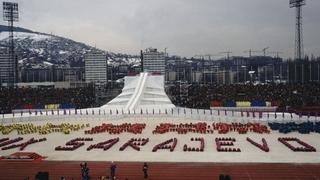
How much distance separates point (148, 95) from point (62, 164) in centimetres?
4642

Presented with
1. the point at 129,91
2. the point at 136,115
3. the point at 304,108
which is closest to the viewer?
the point at 136,115

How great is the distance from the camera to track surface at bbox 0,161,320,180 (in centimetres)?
2944

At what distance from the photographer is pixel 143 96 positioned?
259 feet

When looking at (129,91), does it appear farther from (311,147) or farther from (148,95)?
(311,147)

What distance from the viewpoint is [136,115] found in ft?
220

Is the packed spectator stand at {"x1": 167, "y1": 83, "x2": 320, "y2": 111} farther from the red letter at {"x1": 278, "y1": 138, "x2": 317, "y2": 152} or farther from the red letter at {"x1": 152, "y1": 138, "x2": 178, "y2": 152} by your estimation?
the red letter at {"x1": 152, "y1": 138, "x2": 178, "y2": 152}

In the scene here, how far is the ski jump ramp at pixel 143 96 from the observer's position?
243 feet

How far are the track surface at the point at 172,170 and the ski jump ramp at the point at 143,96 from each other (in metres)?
38.3

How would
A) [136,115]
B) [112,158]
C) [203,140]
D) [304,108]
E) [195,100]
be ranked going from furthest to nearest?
[195,100] < [304,108] < [136,115] < [203,140] < [112,158]

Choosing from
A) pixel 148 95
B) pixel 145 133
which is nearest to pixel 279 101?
pixel 148 95

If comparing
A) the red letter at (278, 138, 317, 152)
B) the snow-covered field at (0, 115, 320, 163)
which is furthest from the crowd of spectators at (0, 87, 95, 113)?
the red letter at (278, 138, 317, 152)

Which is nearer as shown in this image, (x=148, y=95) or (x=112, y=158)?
(x=112, y=158)

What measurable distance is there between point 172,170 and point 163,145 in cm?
1093

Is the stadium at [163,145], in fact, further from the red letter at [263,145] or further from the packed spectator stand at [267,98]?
the packed spectator stand at [267,98]
